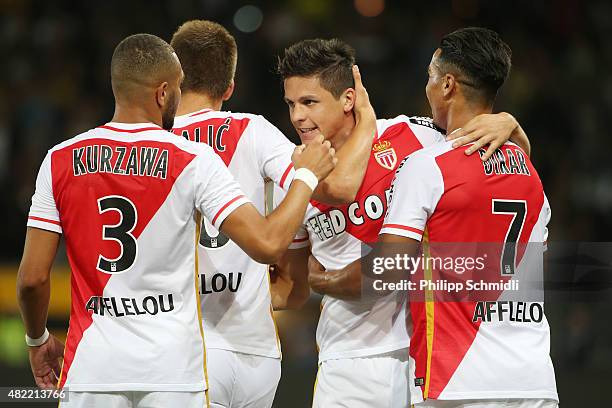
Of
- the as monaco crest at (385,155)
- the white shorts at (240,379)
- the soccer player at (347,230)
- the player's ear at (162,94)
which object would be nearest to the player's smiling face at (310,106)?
the soccer player at (347,230)

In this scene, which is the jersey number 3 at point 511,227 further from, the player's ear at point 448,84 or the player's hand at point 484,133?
the player's ear at point 448,84

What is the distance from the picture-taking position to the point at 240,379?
449 centimetres

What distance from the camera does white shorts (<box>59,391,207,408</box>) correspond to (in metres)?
3.81

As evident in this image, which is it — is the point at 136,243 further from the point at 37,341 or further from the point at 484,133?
the point at 484,133

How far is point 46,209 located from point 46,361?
2.52 ft

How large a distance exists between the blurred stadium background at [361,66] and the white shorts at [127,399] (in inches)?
240

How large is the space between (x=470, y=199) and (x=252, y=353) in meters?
1.40

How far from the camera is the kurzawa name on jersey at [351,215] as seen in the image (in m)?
4.51

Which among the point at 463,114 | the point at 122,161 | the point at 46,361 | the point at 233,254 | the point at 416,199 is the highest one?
the point at 463,114

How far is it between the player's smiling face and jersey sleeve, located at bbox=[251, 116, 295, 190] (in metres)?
0.21

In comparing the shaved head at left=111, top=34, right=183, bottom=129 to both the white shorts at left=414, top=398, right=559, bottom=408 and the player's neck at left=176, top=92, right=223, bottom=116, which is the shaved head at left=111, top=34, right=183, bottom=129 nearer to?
the player's neck at left=176, top=92, right=223, bottom=116

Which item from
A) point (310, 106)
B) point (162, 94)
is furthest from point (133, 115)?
point (310, 106)

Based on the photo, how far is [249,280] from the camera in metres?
4.52

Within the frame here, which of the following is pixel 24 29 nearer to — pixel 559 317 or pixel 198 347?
pixel 559 317
